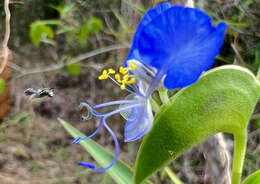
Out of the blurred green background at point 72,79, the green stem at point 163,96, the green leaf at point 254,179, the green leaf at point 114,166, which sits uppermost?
the green stem at point 163,96

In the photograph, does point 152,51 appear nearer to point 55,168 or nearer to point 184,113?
point 184,113

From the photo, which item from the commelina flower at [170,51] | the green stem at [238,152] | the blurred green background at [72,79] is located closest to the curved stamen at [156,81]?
the commelina flower at [170,51]

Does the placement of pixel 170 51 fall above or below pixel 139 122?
above

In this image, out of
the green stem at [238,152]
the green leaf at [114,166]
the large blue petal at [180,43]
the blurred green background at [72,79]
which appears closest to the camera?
the large blue petal at [180,43]

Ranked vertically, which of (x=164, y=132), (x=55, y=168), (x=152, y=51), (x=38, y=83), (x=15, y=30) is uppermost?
(x=152, y=51)

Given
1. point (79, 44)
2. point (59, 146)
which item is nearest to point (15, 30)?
point (79, 44)

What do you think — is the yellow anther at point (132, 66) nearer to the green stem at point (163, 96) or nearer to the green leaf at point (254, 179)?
the green stem at point (163, 96)

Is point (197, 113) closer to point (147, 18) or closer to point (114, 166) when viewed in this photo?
point (147, 18)

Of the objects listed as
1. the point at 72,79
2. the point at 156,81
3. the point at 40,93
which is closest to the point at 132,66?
the point at 156,81
